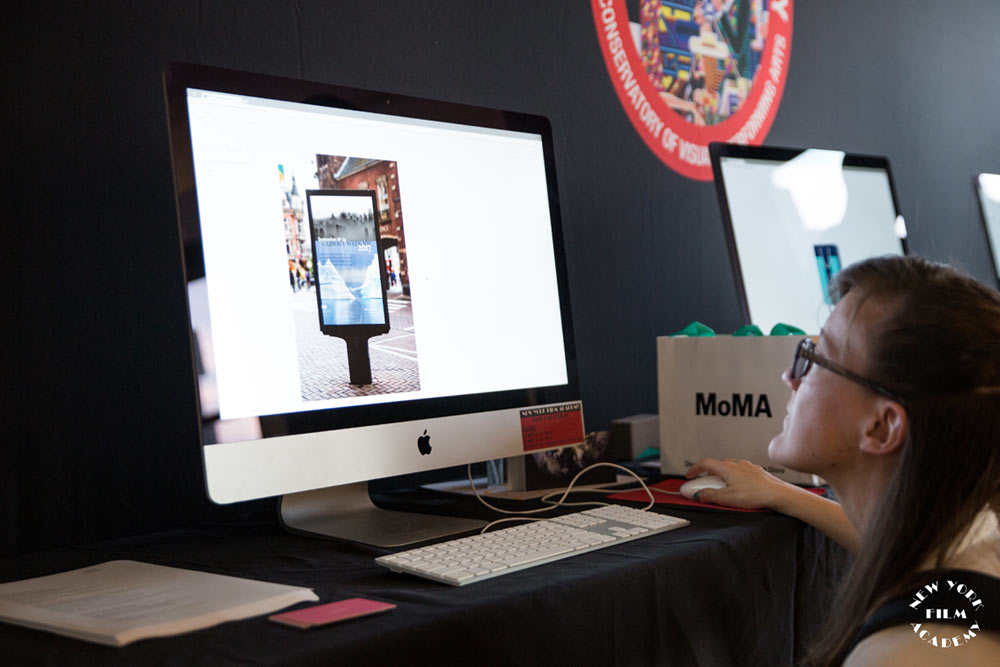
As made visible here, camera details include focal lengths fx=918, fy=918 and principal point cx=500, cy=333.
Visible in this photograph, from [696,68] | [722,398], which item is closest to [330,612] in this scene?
[722,398]

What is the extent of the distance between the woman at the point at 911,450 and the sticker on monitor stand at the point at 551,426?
1.26 feet

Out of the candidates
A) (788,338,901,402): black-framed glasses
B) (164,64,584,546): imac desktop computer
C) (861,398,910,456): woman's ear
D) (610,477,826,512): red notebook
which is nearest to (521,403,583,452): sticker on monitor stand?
(164,64,584,546): imac desktop computer

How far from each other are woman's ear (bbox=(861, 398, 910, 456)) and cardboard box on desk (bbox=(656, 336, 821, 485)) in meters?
0.41

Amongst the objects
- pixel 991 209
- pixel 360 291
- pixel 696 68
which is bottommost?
pixel 360 291

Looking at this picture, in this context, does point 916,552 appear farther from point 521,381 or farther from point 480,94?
point 480,94

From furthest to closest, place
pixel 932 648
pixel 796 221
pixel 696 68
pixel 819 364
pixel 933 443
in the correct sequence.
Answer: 1. pixel 696 68
2. pixel 796 221
3. pixel 819 364
4. pixel 933 443
5. pixel 932 648

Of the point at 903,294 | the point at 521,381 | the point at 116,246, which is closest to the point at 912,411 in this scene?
the point at 903,294

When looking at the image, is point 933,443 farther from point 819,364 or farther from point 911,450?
point 819,364

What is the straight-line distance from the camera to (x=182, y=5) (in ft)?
4.31

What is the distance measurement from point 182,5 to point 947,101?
→ 2.70 m

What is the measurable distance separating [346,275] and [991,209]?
2.51 meters

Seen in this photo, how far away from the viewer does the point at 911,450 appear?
0.89 m

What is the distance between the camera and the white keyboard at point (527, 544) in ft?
2.82

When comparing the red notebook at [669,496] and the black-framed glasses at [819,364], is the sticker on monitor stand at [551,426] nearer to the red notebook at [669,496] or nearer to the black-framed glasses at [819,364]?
the red notebook at [669,496]
